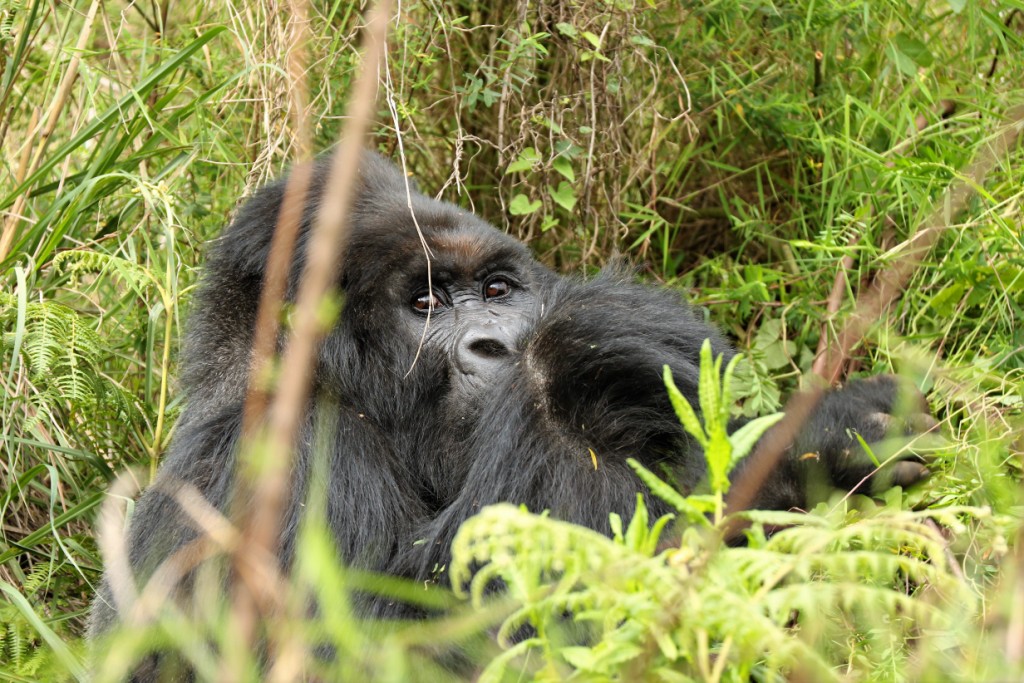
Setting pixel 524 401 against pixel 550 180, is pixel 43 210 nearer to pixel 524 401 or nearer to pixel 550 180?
pixel 550 180

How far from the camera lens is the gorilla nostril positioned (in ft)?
9.53

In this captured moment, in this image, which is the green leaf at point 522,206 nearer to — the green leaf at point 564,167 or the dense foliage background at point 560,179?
the dense foliage background at point 560,179

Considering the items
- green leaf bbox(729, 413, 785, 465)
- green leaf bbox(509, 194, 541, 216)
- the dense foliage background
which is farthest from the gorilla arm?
green leaf bbox(729, 413, 785, 465)

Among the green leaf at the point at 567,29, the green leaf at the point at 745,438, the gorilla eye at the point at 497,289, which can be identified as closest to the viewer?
the green leaf at the point at 745,438

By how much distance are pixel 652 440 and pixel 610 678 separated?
Answer: 131cm

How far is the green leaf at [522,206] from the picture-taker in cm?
386

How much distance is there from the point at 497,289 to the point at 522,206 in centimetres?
84

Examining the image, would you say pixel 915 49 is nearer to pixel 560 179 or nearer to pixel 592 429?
pixel 560 179

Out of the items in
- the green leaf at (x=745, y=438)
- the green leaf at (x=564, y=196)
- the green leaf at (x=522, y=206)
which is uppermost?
the green leaf at (x=745, y=438)

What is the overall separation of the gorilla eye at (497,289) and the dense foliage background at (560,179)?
483mm

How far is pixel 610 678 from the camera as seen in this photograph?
58.9 inches

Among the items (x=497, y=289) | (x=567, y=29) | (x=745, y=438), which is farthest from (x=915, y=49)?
(x=745, y=438)

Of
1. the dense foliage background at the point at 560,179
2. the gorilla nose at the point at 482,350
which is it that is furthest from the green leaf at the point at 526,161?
Answer: the gorilla nose at the point at 482,350

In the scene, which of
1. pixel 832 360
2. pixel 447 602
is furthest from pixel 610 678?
pixel 832 360
